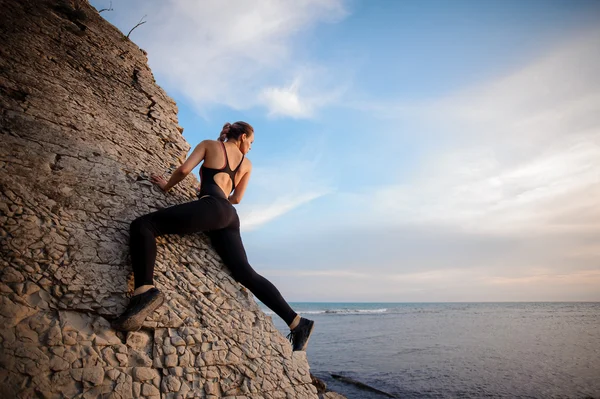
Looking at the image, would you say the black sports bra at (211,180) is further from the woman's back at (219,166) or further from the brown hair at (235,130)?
the brown hair at (235,130)

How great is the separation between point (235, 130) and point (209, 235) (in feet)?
3.50

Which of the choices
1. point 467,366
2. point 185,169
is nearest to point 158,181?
point 185,169

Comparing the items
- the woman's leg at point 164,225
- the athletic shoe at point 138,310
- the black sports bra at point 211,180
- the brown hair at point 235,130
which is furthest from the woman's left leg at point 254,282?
the brown hair at point 235,130

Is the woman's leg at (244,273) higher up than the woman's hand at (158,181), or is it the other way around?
→ the woman's hand at (158,181)

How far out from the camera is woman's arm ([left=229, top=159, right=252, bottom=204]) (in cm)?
317

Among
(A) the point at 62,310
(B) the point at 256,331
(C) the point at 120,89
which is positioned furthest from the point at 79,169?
(B) the point at 256,331

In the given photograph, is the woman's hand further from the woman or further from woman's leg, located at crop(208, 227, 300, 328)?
woman's leg, located at crop(208, 227, 300, 328)

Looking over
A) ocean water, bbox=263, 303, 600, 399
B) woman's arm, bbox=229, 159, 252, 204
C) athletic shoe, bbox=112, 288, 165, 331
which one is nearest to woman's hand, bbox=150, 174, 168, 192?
woman's arm, bbox=229, 159, 252, 204

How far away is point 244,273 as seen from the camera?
9.02ft

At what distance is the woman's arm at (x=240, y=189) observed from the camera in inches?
125

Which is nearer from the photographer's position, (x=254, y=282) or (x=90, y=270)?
(x=90, y=270)

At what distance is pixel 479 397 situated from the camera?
5.47m

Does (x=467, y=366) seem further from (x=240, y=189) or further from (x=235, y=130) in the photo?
(x=235, y=130)

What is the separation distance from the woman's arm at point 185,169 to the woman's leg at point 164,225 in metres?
0.34
